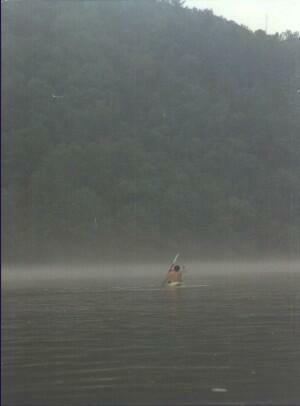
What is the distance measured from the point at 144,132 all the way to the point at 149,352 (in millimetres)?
19266

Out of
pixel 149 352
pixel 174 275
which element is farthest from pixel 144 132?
pixel 149 352

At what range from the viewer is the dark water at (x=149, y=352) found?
741 centimetres

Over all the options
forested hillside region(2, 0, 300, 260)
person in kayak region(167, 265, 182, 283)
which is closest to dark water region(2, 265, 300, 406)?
forested hillside region(2, 0, 300, 260)

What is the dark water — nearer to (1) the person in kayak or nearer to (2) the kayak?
(1) the person in kayak

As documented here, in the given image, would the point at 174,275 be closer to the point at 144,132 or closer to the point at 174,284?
the point at 174,284

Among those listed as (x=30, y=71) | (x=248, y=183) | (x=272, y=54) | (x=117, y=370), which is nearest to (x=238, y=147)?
(x=248, y=183)

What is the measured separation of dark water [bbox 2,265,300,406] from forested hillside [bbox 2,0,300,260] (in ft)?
2.52

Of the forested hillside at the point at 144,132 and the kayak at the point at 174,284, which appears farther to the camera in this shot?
the kayak at the point at 174,284

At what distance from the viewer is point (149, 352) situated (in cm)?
1062

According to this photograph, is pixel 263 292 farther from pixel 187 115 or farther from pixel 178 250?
pixel 187 115

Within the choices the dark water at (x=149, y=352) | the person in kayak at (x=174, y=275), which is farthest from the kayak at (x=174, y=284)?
the dark water at (x=149, y=352)

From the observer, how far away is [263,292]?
88.2ft

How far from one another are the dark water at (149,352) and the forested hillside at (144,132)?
0.77 m

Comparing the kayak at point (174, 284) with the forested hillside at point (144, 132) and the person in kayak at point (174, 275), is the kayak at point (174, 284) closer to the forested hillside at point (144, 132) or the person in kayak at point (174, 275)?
the person in kayak at point (174, 275)
